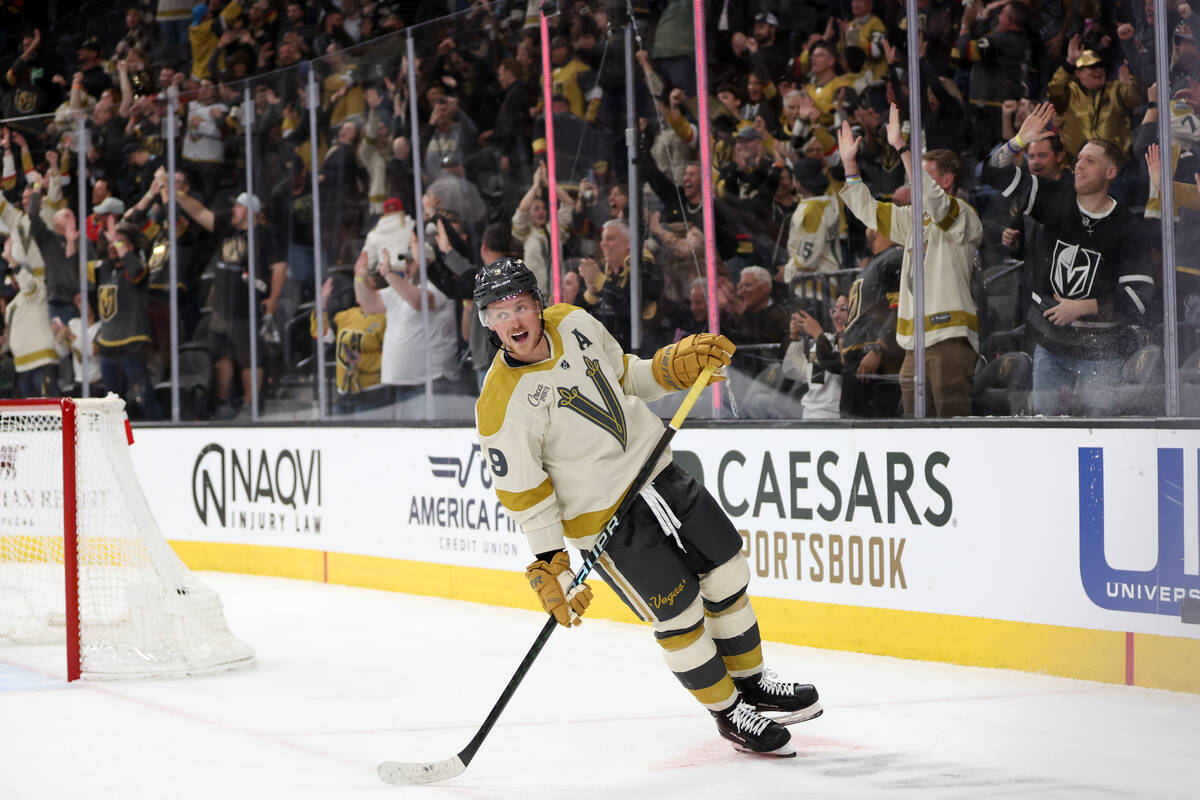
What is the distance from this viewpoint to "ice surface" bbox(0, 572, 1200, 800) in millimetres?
3027

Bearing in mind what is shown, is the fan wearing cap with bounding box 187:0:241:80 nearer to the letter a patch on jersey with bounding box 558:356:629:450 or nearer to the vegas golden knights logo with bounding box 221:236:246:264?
the vegas golden knights logo with bounding box 221:236:246:264

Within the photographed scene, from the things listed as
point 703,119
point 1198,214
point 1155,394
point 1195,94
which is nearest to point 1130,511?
point 1155,394

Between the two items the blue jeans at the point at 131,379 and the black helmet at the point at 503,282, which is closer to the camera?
the black helmet at the point at 503,282

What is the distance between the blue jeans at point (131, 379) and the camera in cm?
848

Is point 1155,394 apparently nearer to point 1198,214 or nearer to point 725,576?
point 1198,214

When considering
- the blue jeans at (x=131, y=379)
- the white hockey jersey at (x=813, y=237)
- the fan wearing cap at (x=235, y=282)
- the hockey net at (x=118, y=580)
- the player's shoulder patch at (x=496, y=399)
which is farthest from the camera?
the blue jeans at (x=131, y=379)

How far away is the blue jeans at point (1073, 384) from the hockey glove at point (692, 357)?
146 cm

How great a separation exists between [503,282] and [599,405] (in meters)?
0.38

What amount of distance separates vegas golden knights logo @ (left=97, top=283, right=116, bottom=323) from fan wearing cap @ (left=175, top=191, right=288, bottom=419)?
2.73 feet

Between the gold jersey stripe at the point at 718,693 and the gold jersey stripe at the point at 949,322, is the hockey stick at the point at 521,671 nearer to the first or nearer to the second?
the gold jersey stripe at the point at 718,693

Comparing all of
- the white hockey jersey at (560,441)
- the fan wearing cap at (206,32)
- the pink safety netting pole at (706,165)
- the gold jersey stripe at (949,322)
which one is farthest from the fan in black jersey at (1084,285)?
the fan wearing cap at (206,32)

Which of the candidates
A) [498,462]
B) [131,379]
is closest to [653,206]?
[498,462]

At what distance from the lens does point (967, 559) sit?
4.34m

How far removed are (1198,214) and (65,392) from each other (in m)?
7.29
